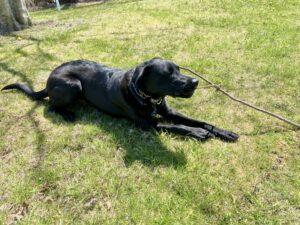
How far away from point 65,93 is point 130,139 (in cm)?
111

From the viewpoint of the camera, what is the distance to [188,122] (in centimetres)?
440

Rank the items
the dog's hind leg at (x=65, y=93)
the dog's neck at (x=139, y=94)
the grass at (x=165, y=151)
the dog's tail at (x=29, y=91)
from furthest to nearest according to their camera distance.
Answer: the dog's tail at (x=29, y=91) < the dog's hind leg at (x=65, y=93) < the dog's neck at (x=139, y=94) < the grass at (x=165, y=151)

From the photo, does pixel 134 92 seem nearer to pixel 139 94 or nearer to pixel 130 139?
pixel 139 94

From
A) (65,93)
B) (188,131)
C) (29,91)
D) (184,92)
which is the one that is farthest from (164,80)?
(29,91)

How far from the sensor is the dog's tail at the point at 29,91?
5382 mm

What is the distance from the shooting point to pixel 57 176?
12.8ft

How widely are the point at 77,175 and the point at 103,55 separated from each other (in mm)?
3441

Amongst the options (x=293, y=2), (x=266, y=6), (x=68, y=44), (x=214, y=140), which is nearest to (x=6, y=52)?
(x=68, y=44)

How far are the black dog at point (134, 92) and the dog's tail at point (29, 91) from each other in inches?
0.6

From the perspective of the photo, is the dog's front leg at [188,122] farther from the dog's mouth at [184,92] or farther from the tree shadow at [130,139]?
the dog's mouth at [184,92]

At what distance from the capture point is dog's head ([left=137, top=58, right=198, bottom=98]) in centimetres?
389

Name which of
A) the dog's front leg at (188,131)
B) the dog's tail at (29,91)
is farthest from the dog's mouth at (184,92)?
the dog's tail at (29,91)

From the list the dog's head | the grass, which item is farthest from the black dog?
the grass

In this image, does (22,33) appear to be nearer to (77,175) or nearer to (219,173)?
(77,175)
